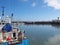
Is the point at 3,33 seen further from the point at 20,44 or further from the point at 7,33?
the point at 20,44

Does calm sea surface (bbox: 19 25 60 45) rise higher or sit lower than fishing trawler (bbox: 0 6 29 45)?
lower

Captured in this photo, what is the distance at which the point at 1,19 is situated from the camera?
15.1m

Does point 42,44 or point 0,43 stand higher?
point 0,43

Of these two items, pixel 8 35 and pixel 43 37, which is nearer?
pixel 8 35

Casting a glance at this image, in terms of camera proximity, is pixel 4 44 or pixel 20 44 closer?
pixel 4 44

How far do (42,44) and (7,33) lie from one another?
8691 mm

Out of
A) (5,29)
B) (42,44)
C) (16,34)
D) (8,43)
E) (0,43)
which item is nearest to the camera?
(0,43)

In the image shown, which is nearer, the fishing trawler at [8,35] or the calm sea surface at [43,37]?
the fishing trawler at [8,35]

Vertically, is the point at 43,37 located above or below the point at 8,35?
below

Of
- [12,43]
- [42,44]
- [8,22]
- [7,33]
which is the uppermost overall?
[8,22]

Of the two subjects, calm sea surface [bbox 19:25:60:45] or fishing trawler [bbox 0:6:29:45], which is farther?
calm sea surface [bbox 19:25:60:45]

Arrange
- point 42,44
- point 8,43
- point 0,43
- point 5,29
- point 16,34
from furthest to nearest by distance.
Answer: point 42,44
point 16,34
point 5,29
point 8,43
point 0,43

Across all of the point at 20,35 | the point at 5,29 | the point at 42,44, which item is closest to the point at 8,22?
the point at 5,29

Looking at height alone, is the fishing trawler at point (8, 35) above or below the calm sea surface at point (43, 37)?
above
